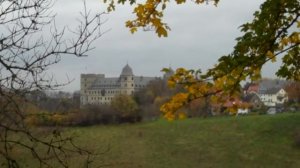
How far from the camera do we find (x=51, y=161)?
204 inches

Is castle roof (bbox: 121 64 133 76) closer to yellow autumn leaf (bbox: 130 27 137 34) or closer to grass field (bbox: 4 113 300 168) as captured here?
grass field (bbox: 4 113 300 168)

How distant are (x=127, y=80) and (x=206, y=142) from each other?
54743 millimetres

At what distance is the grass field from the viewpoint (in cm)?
3606

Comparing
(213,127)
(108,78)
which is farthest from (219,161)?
(108,78)

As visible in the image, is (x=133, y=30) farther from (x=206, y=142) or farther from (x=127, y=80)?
(x=127, y=80)

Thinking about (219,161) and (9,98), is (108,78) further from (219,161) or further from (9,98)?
(9,98)

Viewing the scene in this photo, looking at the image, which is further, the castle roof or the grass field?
the castle roof

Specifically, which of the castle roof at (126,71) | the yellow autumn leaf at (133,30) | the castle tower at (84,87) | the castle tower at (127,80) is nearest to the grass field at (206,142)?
the castle tower at (84,87)

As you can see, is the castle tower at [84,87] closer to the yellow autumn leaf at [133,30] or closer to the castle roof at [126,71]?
the yellow autumn leaf at [133,30]

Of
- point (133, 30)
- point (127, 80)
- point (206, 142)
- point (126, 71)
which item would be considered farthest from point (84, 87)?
point (126, 71)

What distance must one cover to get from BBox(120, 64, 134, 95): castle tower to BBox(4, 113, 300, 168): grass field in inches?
1574

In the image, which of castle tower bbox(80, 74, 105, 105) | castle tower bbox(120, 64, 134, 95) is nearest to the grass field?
castle tower bbox(80, 74, 105, 105)

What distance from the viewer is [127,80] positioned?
97.5 meters

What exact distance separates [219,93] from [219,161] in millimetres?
33111
